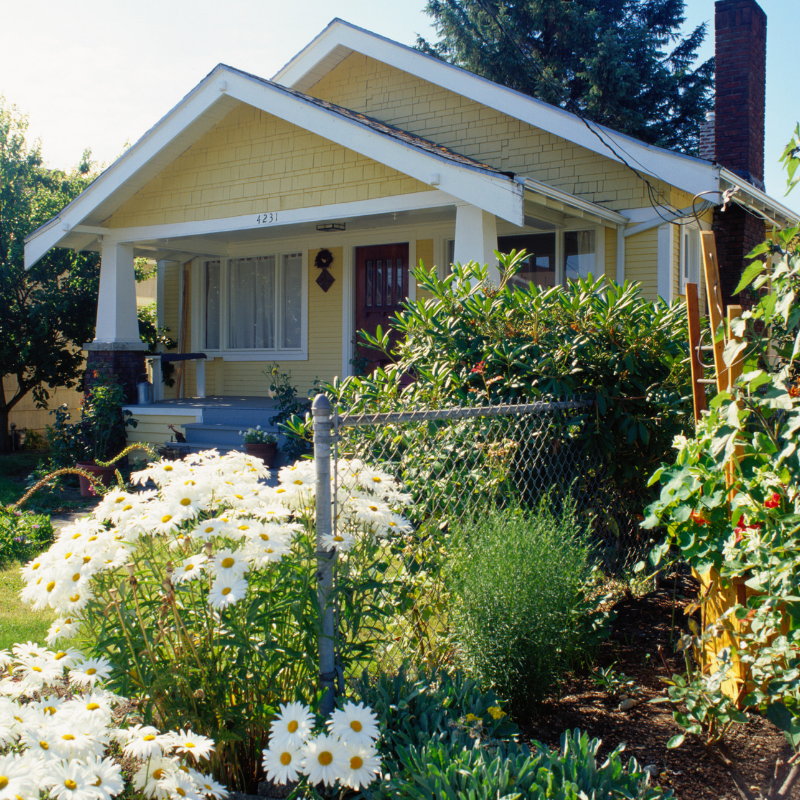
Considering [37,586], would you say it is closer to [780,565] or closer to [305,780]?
[305,780]

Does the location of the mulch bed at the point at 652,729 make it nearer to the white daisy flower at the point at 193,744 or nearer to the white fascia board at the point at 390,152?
the white daisy flower at the point at 193,744

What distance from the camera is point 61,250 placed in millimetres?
12219

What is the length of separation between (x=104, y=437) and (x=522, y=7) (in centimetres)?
1862

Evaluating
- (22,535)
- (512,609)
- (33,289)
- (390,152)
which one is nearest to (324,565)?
(512,609)

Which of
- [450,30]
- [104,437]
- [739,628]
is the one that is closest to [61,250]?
[104,437]

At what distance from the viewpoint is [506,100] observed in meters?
9.30

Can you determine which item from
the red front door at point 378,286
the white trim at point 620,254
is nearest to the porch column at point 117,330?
the red front door at point 378,286

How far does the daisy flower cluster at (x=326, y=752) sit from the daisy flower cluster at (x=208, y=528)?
1.31 feet

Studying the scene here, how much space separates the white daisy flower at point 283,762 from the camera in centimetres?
192

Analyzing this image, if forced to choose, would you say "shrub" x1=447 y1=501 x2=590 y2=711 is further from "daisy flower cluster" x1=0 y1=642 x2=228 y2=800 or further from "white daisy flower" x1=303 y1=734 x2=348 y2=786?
"daisy flower cluster" x1=0 y1=642 x2=228 y2=800

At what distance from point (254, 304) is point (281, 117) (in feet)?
13.3

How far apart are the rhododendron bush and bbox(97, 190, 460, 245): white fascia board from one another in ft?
18.8

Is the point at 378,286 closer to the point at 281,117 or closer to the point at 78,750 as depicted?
the point at 281,117

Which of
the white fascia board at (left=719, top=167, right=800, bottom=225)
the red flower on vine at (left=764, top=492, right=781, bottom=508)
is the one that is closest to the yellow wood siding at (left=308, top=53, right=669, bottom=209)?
the white fascia board at (left=719, top=167, right=800, bottom=225)
